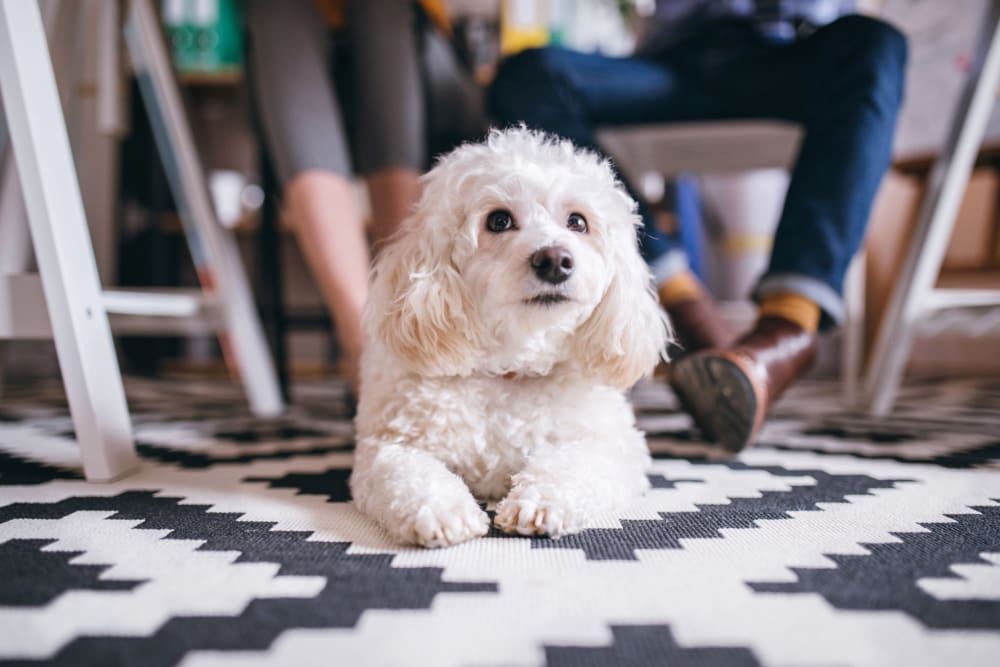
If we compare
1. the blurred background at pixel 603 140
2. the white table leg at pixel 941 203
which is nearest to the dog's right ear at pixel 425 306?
the blurred background at pixel 603 140

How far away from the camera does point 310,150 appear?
1390 millimetres

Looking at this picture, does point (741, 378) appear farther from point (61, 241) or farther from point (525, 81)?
point (61, 241)

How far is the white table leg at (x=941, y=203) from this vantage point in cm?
127

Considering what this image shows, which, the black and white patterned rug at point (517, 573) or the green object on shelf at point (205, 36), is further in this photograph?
the green object on shelf at point (205, 36)

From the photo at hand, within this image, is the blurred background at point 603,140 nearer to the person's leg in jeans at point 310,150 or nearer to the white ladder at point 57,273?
the person's leg in jeans at point 310,150

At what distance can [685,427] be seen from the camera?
4.59 feet

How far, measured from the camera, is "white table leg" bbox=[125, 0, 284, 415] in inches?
55.8

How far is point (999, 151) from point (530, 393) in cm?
192

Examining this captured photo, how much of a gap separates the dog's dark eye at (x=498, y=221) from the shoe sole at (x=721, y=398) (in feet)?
1.43

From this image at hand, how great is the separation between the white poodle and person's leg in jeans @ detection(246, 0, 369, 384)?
0.44 m

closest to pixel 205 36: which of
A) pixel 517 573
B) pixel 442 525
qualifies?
pixel 442 525

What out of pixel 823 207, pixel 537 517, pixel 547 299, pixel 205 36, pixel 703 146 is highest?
pixel 205 36

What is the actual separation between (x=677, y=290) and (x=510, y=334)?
0.77 m

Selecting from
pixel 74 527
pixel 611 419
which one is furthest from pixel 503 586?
pixel 74 527
